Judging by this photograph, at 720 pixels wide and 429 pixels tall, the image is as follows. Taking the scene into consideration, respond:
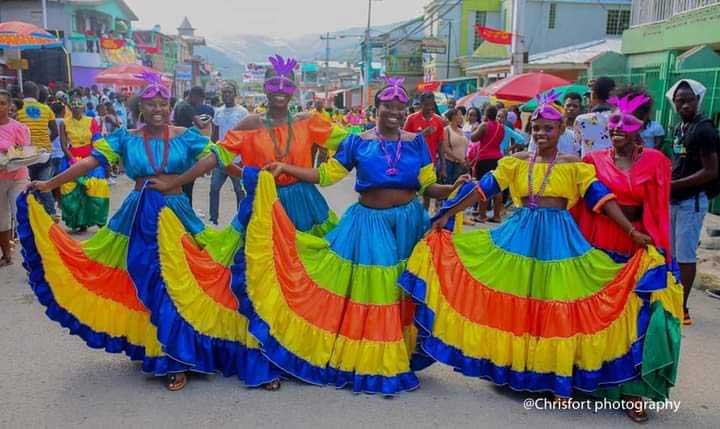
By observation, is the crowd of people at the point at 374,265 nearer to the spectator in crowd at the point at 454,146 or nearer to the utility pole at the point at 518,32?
the spectator in crowd at the point at 454,146

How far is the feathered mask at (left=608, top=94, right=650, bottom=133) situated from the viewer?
166 inches

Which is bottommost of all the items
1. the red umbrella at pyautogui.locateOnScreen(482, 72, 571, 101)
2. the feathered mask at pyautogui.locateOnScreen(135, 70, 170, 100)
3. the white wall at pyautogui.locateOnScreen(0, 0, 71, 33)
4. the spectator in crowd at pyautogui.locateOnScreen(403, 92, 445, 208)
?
the spectator in crowd at pyautogui.locateOnScreen(403, 92, 445, 208)

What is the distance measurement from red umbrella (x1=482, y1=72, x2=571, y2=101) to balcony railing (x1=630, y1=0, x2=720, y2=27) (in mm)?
2813

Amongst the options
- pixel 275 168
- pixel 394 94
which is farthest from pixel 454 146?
pixel 275 168

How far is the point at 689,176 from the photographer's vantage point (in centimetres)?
547

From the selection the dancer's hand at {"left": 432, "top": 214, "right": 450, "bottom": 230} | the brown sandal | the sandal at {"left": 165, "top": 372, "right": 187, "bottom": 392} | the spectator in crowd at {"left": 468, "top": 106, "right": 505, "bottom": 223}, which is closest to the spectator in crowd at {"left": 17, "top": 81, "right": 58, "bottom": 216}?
the sandal at {"left": 165, "top": 372, "right": 187, "bottom": 392}

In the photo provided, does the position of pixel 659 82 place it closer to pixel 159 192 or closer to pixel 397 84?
pixel 397 84

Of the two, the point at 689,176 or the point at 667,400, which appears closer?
the point at 667,400

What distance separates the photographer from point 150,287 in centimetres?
438

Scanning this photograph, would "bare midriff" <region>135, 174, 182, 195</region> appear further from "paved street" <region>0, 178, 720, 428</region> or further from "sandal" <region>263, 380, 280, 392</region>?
"sandal" <region>263, 380, 280, 392</region>

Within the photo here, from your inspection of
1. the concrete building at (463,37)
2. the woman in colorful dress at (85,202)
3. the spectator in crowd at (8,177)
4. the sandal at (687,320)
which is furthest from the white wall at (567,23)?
the spectator in crowd at (8,177)

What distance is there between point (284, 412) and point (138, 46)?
159ft

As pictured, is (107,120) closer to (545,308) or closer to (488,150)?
(488,150)

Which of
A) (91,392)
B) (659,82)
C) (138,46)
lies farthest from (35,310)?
(138,46)
